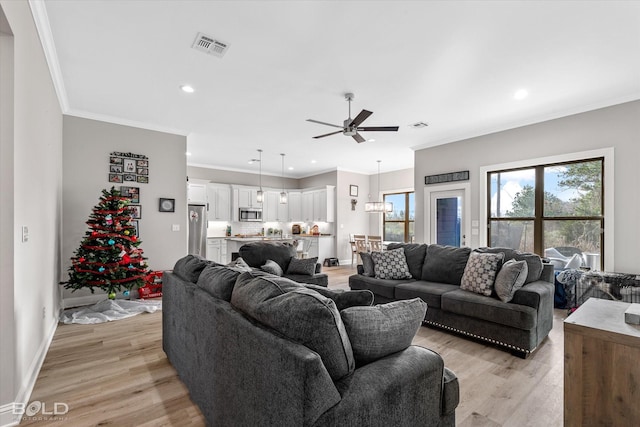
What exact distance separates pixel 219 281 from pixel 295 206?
7.82 m

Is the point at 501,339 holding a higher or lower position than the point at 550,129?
lower

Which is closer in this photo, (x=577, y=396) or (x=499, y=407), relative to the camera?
(x=577, y=396)

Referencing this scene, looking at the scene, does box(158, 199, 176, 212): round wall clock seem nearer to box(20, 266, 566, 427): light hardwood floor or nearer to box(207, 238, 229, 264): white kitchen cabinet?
box(20, 266, 566, 427): light hardwood floor

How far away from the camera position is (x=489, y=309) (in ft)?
9.66

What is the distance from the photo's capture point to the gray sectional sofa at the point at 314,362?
3.39 ft

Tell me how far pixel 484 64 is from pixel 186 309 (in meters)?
3.53

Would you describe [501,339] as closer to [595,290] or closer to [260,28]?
[595,290]

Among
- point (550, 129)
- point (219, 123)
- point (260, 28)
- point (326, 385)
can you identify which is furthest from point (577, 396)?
point (219, 123)

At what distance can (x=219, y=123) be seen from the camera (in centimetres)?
493

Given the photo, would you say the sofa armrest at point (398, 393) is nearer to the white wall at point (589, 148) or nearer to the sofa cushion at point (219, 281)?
the sofa cushion at point (219, 281)

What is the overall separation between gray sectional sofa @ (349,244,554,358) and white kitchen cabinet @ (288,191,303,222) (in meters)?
5.43

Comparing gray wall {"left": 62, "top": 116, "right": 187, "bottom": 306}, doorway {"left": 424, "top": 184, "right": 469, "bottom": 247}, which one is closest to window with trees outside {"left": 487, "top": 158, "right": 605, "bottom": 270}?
doorway {"left": 424, "top": 184, "right": 469, "bottom": 247}

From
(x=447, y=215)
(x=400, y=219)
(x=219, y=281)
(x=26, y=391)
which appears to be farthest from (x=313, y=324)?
(x=400, y=219)

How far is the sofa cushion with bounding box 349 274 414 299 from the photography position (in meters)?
3.81
